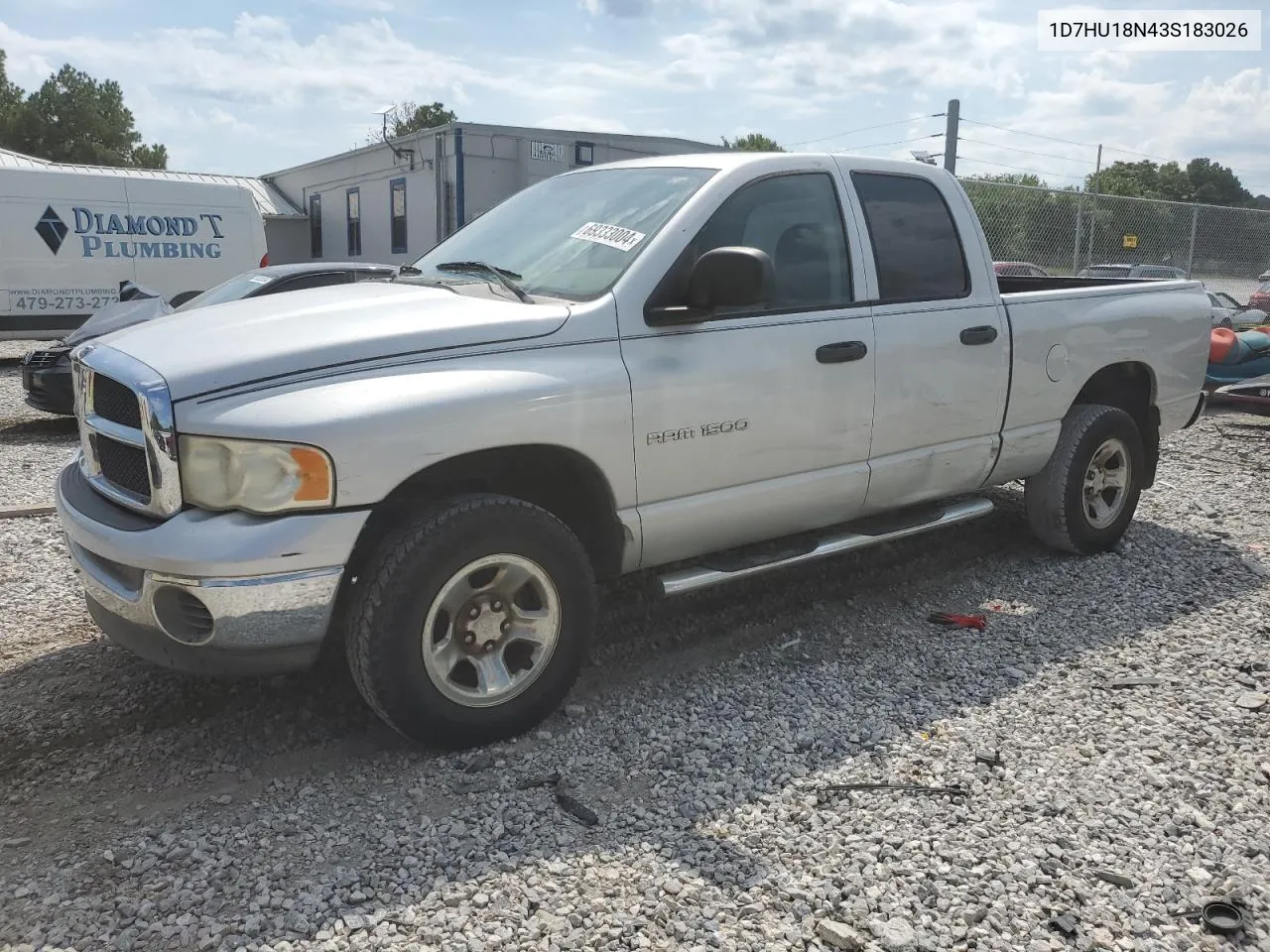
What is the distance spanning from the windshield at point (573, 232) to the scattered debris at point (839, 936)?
6.93 ft

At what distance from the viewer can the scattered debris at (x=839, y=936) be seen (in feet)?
8.04

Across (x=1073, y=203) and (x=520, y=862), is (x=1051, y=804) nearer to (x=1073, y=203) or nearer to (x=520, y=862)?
(x=520, y=862)

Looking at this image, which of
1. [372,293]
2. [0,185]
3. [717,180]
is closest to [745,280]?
[717,180]

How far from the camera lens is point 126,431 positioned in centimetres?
313

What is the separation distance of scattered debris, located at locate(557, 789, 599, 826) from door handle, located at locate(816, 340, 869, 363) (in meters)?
1.90

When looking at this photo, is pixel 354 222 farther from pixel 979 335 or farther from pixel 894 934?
pixel 894 934

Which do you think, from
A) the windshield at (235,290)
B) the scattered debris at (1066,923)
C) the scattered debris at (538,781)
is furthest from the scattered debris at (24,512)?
the scattered debris at (1066,923)

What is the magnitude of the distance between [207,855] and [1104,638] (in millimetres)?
3604

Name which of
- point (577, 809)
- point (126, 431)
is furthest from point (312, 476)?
point (577, 809)

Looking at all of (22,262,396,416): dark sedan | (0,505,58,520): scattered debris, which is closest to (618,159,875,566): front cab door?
(0,505,58,520): scattered debris

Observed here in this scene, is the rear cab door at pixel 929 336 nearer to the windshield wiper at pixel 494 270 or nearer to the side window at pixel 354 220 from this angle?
the windshield wiper at pixel 494 270

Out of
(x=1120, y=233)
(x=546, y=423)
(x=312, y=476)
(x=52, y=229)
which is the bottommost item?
(x=312, y=476)

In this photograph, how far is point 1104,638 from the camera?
4398mm

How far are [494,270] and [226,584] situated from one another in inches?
63.8
